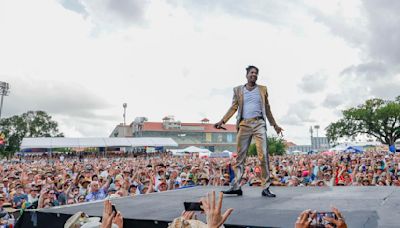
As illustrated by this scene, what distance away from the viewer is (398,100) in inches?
2611

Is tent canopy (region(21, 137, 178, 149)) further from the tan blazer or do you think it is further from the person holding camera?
the person holding camera

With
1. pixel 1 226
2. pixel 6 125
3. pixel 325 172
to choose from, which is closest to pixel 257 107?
pixel 1 226

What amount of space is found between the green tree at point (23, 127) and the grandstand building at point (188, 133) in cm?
2164

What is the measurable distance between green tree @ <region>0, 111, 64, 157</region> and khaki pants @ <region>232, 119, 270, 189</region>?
258ft

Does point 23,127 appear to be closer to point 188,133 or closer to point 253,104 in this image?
point 188,133

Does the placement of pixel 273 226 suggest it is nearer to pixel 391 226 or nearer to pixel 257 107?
pixel 391 226

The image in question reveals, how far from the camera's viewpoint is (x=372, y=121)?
62719mm

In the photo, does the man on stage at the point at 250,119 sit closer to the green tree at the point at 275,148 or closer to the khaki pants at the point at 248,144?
the khaki pants at the point at 248,144

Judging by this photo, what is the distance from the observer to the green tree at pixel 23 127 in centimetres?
7569

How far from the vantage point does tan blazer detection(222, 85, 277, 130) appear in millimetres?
5780

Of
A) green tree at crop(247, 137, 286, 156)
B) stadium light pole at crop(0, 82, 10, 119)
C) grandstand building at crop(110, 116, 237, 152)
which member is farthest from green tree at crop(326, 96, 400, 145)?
stadium light pole at crop(0, 82, 10, 119)

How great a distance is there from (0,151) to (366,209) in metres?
80.4

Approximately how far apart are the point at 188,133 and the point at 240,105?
302ft

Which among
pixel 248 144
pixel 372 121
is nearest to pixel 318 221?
pixel 248 144
